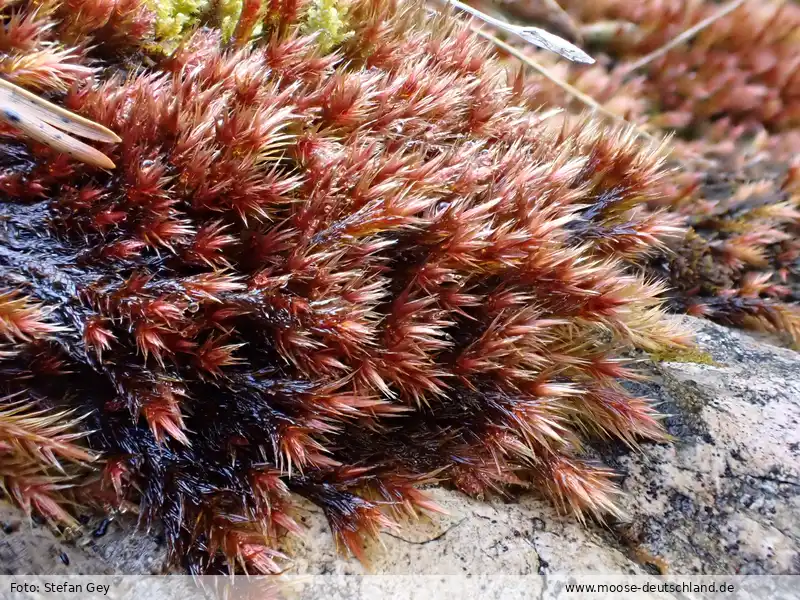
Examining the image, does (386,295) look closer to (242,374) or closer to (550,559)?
(242,374)

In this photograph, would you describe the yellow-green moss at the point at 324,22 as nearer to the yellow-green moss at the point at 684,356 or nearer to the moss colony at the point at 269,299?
the moss colony at the point at 269,299

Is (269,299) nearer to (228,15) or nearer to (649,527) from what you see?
(228,15)

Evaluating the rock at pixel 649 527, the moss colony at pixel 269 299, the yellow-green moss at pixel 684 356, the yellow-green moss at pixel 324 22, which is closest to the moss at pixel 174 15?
the moss colony at pixel 269 299

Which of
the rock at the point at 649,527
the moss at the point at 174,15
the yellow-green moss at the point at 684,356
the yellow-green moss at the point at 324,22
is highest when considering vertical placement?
the yellow-green moss at the point at 324,22

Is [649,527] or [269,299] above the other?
[269,299]

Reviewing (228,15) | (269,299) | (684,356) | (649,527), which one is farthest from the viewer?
(684,356)

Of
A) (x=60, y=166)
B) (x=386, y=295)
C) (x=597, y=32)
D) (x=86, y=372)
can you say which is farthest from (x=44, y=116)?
(x=597, y=32)

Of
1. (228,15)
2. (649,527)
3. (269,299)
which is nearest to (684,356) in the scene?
(649,527)
